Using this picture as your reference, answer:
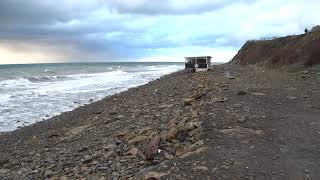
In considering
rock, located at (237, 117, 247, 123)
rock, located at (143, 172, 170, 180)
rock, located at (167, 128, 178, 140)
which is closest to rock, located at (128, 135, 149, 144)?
rock, located at (167, 128, 178, 140)

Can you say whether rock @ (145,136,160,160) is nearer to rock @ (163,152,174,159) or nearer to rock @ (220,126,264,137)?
rock @ (163,152,174,159)

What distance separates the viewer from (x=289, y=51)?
31.6 m

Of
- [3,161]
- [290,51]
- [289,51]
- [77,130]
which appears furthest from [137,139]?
[289,51]

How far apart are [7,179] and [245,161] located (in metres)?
4.57

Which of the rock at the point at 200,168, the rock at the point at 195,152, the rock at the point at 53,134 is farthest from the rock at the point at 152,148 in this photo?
the rock at the point at 53,134

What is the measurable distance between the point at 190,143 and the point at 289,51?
24.5 meters

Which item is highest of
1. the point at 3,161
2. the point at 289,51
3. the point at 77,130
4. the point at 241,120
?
the point at 289,51

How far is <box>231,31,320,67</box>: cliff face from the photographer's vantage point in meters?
26.0

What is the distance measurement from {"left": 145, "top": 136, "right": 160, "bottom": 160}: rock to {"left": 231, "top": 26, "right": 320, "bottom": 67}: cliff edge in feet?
58.4

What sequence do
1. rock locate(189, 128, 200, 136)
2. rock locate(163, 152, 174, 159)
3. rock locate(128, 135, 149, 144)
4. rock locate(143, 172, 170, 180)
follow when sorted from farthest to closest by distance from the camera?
1. rock locate(128, 135, 149, 144)
2. rock locate(189, 128, 200, 136)
3. rock locate(163, 152, 174, 159)
4. rock locate(143, 172, 170, 180)

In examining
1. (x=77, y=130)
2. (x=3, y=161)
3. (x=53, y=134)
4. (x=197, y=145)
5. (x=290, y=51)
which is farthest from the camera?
(x=290, y=51)

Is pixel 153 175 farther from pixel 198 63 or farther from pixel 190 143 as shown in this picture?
pixel 198 63

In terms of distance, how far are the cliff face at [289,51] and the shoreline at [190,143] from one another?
12009 mm

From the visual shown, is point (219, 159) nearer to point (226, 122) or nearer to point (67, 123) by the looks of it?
point (226, 122)
